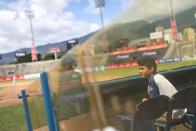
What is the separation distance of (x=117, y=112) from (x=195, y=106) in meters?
0.82

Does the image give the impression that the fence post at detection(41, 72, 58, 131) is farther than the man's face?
No

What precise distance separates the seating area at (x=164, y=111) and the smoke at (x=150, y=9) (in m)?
0.76

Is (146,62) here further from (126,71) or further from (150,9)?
(126,71)

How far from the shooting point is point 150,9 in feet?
11.6

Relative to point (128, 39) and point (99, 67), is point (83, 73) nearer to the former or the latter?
point (99, 67)

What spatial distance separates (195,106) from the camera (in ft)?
12.6

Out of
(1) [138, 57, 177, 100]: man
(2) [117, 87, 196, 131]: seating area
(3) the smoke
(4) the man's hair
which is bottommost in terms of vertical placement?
(2) [117, 87, 196, 131]: seating area

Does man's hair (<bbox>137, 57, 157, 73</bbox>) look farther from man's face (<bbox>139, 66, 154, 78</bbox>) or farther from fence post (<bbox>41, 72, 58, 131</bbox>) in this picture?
fence post (<bbox>41, 72, 58, 131</bbox>)

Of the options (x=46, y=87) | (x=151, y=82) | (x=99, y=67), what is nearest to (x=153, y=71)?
(x=151, y=82)

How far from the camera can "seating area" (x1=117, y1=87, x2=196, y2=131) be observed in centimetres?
317

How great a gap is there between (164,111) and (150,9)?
0.97 metres

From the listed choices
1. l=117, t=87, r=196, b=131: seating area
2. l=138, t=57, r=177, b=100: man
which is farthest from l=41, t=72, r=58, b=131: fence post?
l=138, t=57, r=177, b=100: man

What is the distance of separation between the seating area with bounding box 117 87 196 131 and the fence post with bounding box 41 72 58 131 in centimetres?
66

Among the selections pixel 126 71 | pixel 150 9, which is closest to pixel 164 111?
pixel 150 9
